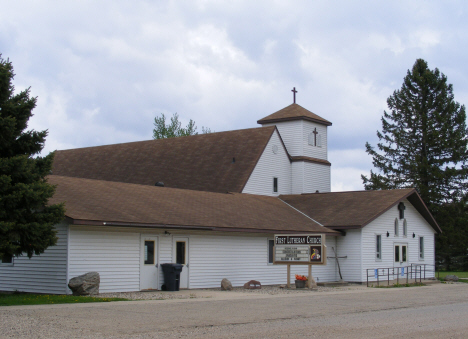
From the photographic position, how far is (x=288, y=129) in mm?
40219

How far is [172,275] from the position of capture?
76.5ft

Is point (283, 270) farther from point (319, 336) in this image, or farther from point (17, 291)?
point (319, 336)

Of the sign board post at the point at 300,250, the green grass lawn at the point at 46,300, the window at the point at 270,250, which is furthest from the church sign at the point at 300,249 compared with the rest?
the green grass lawn at the point at 46,300

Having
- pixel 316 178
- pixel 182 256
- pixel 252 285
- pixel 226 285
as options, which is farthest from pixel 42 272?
pixel 316 178

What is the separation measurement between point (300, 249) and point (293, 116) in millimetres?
15594

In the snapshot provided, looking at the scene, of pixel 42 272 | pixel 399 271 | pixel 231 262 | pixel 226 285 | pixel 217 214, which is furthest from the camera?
pixel 399 271

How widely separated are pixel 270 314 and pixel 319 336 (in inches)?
155

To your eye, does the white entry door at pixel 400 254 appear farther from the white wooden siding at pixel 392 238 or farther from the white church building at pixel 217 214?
the white wooden siding at pixel 392 238

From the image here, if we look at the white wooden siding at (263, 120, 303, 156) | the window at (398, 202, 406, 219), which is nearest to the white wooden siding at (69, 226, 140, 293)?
the window at (398, 202, 406, 219)

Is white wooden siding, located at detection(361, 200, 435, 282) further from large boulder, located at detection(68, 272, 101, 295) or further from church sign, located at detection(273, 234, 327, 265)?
large boulder, located at detection(68, 272, 101, 295)

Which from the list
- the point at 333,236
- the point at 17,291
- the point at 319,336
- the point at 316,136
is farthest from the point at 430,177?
the point at 319,336

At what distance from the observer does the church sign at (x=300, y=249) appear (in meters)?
25.3

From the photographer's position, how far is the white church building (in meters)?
21.8

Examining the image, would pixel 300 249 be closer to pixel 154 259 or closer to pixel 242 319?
pixel 154 259
